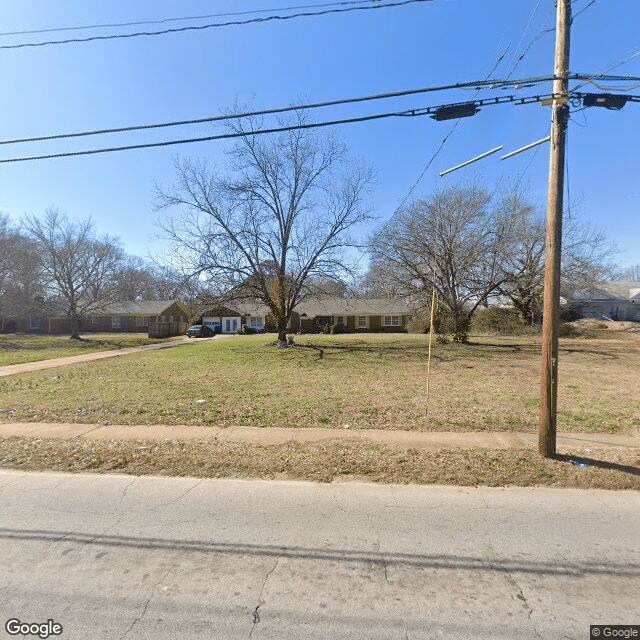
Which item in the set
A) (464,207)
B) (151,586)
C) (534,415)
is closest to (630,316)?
(464,207)

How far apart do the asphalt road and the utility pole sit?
4.13ft

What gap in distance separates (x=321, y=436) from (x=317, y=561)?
10.4ft

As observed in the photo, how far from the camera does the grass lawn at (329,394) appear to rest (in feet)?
23.0

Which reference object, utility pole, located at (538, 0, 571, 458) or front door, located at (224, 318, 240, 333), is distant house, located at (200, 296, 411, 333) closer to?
front door, located at (224, 318, 240, 333)

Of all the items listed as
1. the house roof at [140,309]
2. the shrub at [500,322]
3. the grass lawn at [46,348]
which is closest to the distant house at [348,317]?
the house roof at [140,309]

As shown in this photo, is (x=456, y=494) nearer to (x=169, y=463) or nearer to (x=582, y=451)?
(x=582, y=451)

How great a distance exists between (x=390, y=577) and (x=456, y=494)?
1.70 metres

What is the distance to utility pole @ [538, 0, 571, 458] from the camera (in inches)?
197

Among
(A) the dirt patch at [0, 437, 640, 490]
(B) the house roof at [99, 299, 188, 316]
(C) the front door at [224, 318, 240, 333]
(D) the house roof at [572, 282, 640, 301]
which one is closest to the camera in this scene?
(A) the dirt patch at [0, 437, 640, 490]

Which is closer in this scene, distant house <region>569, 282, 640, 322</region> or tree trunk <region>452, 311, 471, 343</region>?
tree trunk <region>452, 311, 471, 343</region>

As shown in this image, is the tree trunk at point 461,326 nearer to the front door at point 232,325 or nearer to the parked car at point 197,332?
the parked car at point 197,332

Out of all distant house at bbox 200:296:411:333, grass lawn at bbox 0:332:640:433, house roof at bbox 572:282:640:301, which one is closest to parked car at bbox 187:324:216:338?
distant house at bbox 200:296:411:333

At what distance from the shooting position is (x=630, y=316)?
42031mm

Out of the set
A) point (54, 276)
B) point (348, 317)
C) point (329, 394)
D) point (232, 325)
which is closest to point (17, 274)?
point (54, 276)
